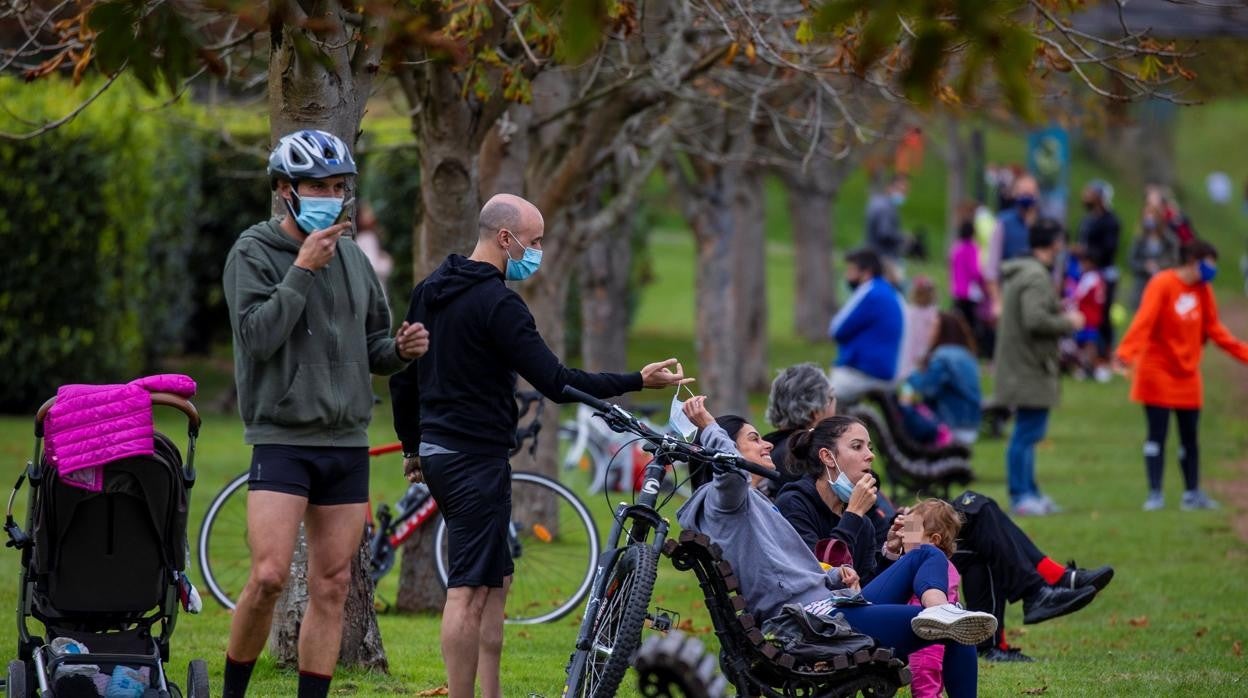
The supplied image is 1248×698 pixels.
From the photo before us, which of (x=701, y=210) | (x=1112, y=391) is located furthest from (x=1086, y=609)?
(x=1112, y=391)

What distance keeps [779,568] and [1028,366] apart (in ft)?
26.2

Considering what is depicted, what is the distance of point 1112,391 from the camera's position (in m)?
24.3

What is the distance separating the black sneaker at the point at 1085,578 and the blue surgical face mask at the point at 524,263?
10.6 feet

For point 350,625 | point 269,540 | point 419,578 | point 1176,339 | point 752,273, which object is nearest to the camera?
point 269,540

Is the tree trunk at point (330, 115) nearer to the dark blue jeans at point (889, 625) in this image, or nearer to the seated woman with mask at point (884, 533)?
the seated woman with mask at point (884, 533)

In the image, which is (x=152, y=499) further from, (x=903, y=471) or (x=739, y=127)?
(x=739, y=127)

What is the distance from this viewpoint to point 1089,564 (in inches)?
460

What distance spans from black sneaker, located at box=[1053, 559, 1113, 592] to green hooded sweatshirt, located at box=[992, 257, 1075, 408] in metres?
5.70

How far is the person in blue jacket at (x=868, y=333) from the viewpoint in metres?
15.1

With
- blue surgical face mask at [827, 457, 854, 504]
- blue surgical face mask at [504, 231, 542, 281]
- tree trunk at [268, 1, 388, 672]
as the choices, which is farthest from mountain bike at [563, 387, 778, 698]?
tree trunk at [268, 1, 388, 672]

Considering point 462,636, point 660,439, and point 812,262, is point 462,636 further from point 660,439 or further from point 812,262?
point 812,262

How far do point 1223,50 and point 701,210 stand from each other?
1576 centimetres

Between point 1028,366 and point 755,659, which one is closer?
point 755,659

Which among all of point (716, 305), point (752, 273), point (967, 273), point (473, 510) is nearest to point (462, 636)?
point (473, 510)
